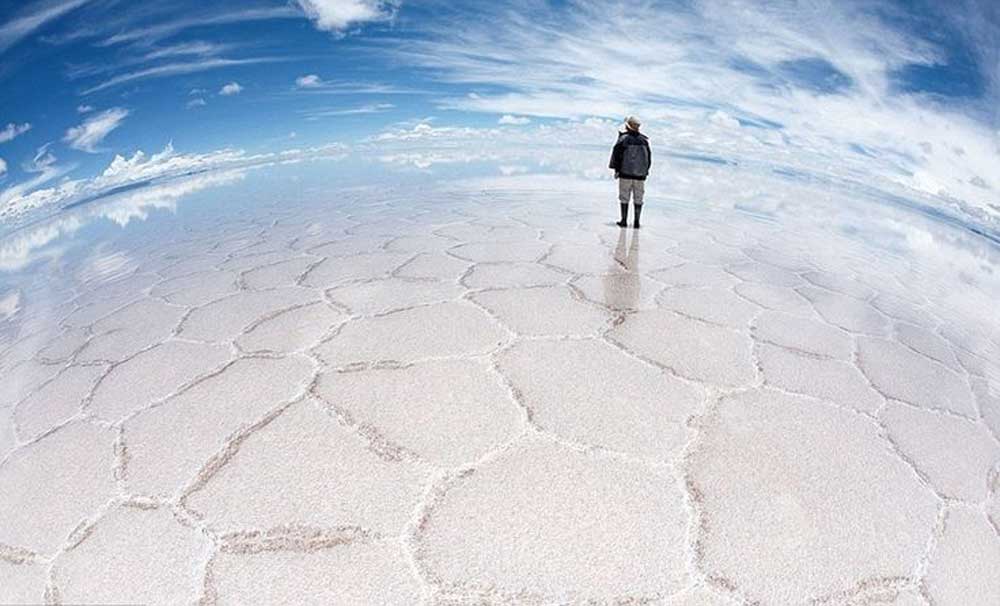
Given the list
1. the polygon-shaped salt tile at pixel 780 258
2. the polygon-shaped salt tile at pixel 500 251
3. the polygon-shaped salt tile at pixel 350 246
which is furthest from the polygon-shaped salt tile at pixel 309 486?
the polygon-shaped salt tile at pixel 780 258

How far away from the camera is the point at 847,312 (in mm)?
3072

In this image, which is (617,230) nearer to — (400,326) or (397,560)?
(400,326)

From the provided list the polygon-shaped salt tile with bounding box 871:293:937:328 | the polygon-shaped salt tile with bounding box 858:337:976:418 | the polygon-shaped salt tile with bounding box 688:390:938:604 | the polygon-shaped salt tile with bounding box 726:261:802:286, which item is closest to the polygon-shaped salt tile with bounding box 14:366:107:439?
the polygon-shaped salt tile with bounding box 688:390:938:604

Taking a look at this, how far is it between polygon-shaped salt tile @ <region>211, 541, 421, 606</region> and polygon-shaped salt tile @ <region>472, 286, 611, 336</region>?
1299mm

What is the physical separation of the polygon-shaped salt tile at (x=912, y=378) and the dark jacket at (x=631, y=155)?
10.3 ft

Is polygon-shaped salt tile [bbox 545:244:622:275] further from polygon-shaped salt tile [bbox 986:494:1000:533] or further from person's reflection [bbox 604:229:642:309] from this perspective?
polygon-shaped salt tile [bbox 986:494:1000:533]

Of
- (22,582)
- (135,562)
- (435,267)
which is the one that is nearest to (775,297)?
(435,267)

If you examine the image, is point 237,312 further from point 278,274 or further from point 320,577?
point 320,577

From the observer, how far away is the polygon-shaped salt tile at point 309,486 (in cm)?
127

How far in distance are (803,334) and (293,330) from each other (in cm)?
254

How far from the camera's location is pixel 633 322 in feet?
8.23

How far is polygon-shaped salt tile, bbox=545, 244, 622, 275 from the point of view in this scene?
3602 millimetres

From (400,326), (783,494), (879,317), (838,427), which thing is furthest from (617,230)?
(783,494)

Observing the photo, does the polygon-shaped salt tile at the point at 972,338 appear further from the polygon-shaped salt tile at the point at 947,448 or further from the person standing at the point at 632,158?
the person standing at the point at 632,158
